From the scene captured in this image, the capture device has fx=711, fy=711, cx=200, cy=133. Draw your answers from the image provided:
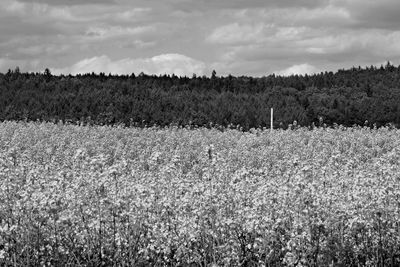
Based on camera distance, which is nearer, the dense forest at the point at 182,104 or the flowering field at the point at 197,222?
the flowering field at the point at 197,222

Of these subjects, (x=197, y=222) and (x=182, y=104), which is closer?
(x=197, y=222)

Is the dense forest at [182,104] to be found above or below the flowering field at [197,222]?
above

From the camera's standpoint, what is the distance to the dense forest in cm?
7838

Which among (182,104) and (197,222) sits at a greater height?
(182,104)

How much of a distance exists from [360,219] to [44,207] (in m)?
3.76

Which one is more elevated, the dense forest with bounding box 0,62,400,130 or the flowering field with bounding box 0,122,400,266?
the dense forest with bounding box 0,62,400,130

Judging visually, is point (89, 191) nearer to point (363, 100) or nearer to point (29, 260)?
point (29, 260)

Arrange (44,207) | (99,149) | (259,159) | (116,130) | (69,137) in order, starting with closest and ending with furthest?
(44,207), (259,159), (99,149), (69,137), (116,130)

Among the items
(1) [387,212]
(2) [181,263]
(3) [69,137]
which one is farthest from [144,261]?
(3) [69,137]

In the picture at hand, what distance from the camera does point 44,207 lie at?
26.3 feet

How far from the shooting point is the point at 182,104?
86500mm

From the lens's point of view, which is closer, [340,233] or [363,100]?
[340,233]

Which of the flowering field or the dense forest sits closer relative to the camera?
the flowering field

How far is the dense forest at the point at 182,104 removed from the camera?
78.4 meters
